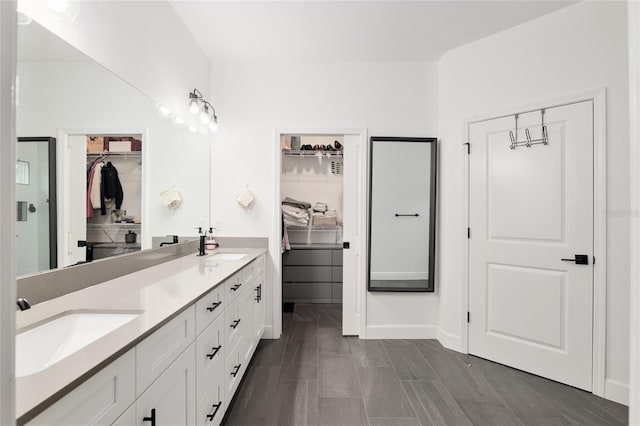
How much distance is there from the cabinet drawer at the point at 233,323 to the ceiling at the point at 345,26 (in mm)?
2232

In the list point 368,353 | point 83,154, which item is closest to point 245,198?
point 83,154

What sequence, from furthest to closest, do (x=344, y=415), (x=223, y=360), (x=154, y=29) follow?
(x=154, y=29)
(x=344, y=415)
(x=223, y=360)

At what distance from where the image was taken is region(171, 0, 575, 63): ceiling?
6.95 feet

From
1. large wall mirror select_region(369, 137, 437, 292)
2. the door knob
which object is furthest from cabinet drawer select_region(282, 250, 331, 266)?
Answer: the door knob

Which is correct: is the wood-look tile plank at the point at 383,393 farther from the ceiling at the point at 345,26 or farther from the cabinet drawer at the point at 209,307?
the ceiling at the point at 345,26

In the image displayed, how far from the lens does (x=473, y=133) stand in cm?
258

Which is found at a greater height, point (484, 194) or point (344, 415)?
point (484, 194)

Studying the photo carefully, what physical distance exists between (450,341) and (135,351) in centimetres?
272

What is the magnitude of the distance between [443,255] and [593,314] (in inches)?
44.3

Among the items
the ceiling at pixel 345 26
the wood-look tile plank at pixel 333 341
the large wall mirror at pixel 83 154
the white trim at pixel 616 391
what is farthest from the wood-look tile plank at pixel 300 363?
the ceiling at pixel 345 26

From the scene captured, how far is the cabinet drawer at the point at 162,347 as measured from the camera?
2.82 feet

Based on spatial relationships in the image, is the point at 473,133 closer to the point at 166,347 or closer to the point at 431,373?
the point at 431,373

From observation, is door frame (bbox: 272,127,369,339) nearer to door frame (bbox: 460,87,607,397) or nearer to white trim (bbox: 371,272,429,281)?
white trim (bbox: 371,272,429,281)

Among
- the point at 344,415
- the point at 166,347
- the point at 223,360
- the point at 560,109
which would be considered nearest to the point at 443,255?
the point at 560,109
